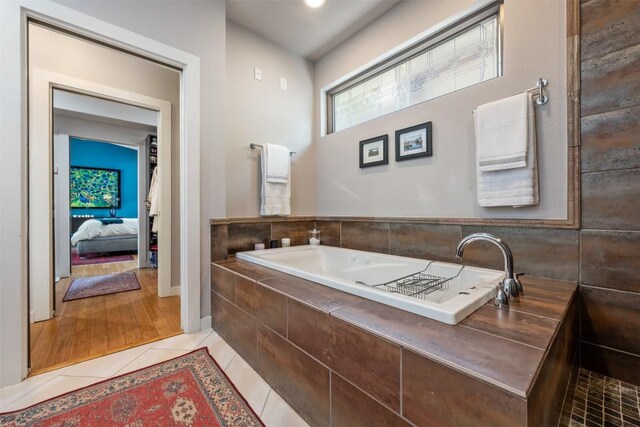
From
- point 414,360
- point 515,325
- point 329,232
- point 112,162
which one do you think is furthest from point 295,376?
point 112,162

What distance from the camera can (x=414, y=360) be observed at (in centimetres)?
76

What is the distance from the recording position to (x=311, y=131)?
9.65 feet

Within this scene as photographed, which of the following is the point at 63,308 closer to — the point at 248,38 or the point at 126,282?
the point at 126,282

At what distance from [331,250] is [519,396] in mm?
1921

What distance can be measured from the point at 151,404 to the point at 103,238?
500 centimetres

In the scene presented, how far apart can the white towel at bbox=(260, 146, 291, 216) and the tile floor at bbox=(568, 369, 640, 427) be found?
2.20 m

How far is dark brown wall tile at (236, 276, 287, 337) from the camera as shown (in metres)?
1.28

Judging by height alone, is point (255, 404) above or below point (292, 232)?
below

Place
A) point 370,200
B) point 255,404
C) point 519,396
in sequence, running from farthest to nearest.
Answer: point 370,200
point 255,404
point 519,396

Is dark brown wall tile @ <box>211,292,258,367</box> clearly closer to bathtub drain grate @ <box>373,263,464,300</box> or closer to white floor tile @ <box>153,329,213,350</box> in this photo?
white floor tile @ <box>153,329,213,350</box>

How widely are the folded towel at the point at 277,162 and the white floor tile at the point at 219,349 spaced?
1354 mm

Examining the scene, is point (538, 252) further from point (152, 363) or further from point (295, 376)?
point (152, 363)

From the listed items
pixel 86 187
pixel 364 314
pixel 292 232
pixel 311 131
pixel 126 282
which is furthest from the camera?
pixel 86 187

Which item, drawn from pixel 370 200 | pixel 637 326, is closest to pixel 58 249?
pixel 370 200
